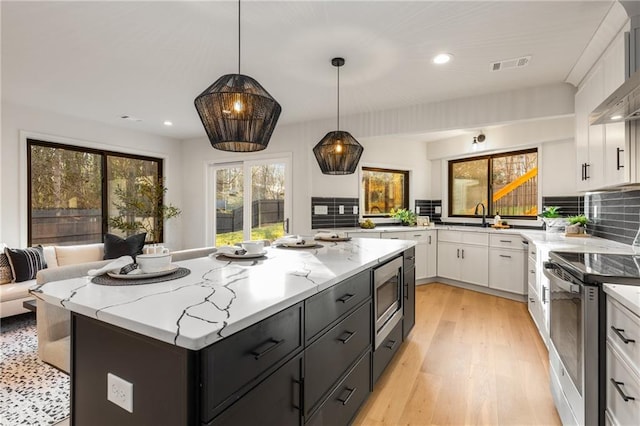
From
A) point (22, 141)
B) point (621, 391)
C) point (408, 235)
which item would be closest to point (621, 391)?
point (621, 391)

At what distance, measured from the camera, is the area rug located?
1818mm

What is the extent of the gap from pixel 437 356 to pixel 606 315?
1.44 metres

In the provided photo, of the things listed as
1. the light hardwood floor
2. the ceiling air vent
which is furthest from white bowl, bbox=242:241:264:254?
the ceiling air vent

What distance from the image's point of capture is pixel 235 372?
92 centimetres

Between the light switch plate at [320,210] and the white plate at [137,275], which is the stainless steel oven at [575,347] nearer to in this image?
the white plate at [137,275]

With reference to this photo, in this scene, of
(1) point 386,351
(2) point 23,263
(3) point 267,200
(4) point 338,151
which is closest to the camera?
(1) point 386,351

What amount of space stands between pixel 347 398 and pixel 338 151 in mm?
1755

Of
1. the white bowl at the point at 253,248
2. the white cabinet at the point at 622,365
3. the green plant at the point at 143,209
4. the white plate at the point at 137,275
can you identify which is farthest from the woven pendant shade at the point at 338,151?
the green plant at the point at 143,209

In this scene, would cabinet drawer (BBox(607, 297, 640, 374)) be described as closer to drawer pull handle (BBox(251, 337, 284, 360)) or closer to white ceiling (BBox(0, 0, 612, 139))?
drawer pull handle (BBox(251, 337, 284, 360))

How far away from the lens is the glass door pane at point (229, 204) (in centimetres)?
529

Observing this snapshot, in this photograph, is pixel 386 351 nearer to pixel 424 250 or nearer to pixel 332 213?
pixel 332 213

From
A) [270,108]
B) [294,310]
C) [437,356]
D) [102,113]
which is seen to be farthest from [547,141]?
[102,113]

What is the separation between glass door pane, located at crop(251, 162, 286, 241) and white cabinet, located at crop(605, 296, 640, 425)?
3.93 m

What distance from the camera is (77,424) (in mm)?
1126
